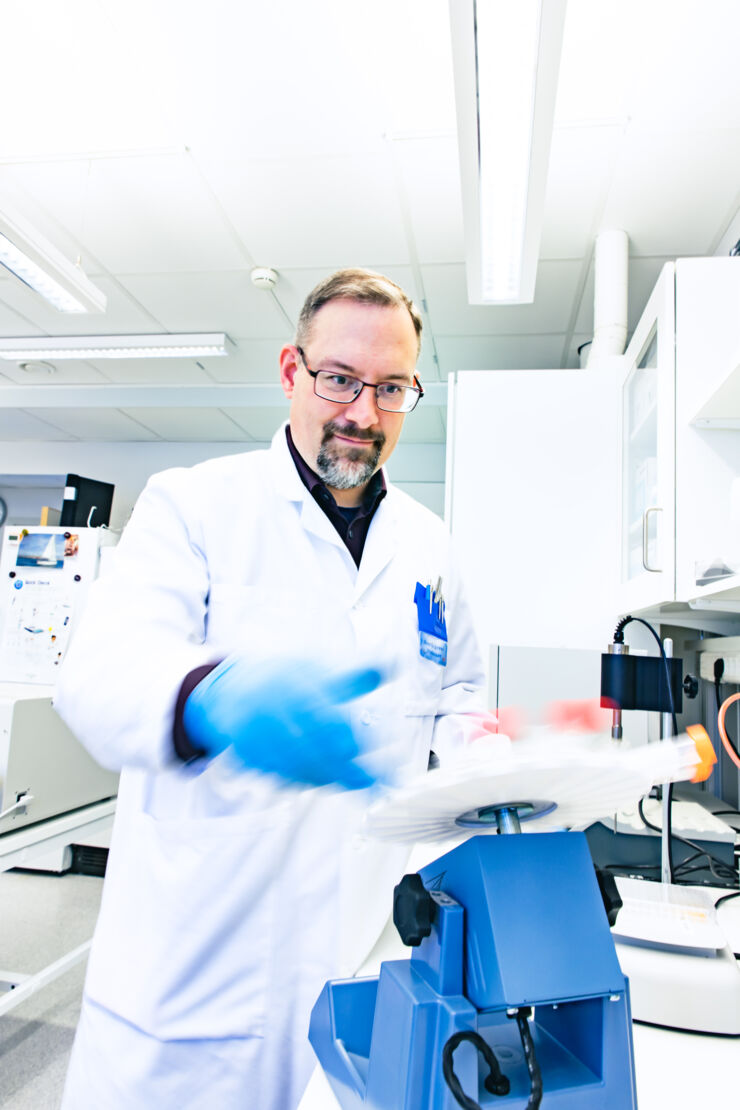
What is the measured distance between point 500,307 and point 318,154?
1.26 meters

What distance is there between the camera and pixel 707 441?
1.61 m

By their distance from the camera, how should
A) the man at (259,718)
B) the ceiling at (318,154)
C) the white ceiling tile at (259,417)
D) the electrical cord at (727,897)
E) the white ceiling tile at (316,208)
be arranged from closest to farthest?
the man at (259,718), the electrical cord at (727,897), the ceiling at (318,154), the white ceiling tile at (316,208), the white ceiling tile at (259,417)

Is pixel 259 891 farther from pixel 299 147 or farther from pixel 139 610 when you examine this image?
pixel 299 147

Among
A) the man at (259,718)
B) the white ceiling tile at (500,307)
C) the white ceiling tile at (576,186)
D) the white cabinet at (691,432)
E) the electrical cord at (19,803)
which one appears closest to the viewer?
the man at (259,718)

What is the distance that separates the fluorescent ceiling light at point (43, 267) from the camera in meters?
2.30

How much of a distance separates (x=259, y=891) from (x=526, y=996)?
478 millimetres

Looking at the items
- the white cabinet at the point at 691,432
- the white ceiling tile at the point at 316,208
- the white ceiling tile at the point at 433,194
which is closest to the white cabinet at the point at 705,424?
the white cabinet at the point at 691,432

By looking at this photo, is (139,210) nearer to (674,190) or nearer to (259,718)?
(674,190)

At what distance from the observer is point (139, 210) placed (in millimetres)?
2768

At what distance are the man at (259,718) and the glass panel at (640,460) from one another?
39.3 inches

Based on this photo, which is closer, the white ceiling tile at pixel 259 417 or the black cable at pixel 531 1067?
the black cable at pixel 531 1067

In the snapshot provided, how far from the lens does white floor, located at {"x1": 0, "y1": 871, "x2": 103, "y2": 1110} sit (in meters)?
1.96

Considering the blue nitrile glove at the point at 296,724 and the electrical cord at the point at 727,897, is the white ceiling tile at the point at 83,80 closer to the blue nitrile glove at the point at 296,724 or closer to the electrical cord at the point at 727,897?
the blue nitrile glove at the point at 296,724

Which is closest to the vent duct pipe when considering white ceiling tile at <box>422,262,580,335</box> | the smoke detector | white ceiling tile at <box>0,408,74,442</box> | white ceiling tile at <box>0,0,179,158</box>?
white ceiling tile at <box>422,262,580,335</box>
